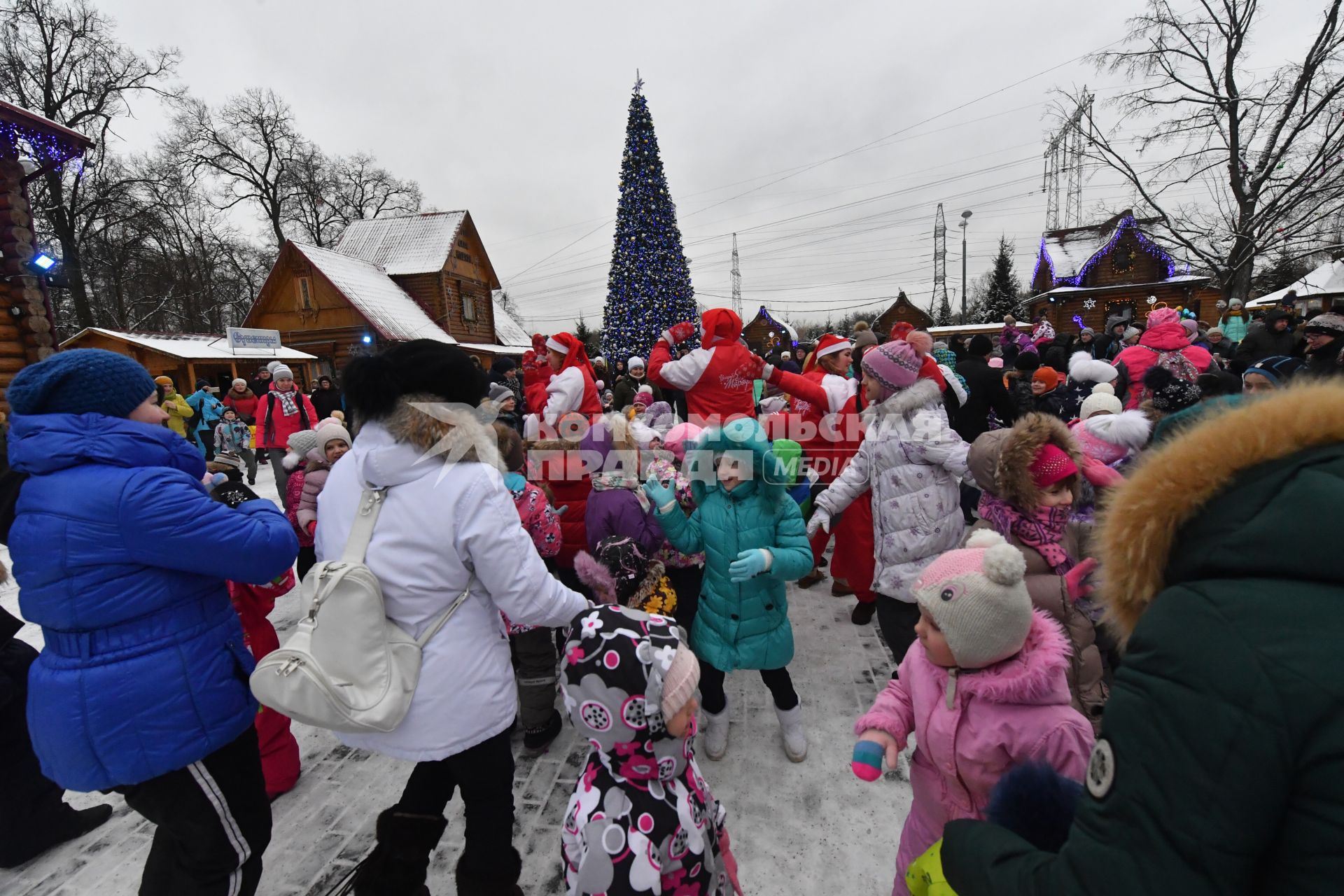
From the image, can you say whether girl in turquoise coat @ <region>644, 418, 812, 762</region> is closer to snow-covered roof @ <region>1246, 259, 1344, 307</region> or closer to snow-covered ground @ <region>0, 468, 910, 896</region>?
snow-covered ground @ <region>0, 468, 910, 896</region>

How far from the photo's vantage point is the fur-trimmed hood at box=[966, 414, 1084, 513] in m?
2.40

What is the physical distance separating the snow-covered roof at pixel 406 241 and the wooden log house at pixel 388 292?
0.14 feet

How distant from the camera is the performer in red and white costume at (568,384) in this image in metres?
4.43

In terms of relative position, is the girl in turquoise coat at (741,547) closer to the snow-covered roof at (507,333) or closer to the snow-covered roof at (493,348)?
the snow-covered roof at (493,348)

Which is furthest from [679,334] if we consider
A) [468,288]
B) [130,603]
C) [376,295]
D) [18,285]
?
[468,288]

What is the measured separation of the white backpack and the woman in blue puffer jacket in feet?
1.28

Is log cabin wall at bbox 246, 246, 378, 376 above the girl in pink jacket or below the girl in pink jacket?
above

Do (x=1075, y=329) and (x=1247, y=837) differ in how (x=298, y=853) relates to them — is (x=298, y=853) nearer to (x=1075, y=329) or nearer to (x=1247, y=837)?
(x=1247, y=837)

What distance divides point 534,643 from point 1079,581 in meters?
2.60

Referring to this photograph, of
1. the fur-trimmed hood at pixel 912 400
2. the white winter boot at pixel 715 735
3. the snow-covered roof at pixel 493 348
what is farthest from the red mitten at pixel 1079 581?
the snow-covered roof at pixel 493 348

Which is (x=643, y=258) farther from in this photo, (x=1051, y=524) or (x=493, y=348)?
(x=493, y=348)

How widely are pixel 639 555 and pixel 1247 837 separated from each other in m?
2.27

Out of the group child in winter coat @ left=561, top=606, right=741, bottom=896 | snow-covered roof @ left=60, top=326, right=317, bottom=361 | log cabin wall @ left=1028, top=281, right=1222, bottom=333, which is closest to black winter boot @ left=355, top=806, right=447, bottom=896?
child in winter coat @ left=561, top=606, right=741, bottom=896

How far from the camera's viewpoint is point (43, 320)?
27.9 ft
